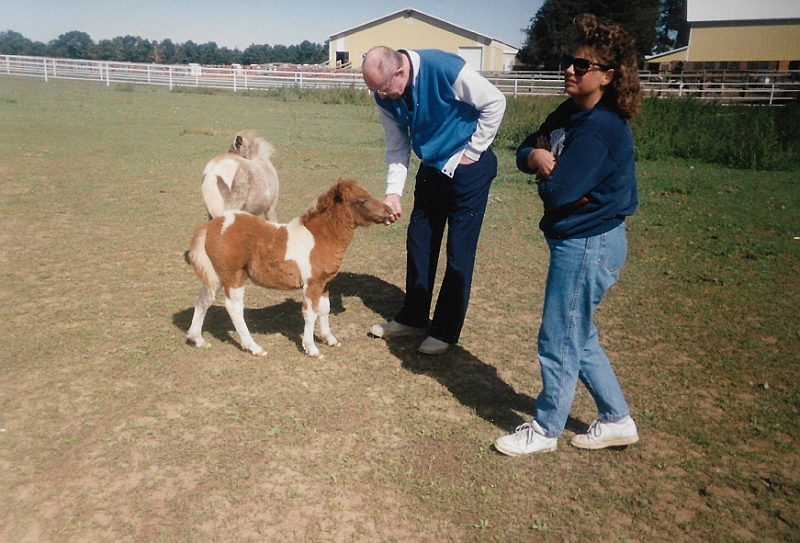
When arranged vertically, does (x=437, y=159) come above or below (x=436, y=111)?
below

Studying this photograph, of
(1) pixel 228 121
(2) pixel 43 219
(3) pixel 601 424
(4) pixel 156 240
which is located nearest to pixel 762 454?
(3) pixel 601 424

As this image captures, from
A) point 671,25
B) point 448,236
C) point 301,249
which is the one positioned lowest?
point 301,249

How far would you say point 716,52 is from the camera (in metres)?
37.9

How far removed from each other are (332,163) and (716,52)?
34.0 m

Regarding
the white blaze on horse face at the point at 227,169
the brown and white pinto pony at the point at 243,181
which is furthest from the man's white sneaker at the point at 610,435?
the white blaze on horse face at the point at 227,169

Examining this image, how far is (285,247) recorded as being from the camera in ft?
14.8

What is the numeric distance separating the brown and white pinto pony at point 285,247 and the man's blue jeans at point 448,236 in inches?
18.2

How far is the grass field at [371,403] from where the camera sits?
304 cm

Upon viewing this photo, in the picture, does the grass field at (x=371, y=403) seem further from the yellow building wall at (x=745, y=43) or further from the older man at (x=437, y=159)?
the yellow building wall at (x=745, y=43)

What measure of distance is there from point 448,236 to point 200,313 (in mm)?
1956

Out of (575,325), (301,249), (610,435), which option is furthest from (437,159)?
(610,435)

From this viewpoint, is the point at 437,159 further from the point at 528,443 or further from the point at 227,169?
the point at 227,169

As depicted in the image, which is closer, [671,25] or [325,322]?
[325,322]

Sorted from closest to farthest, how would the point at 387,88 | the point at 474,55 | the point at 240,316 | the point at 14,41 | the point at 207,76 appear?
1. the point at 387,88
2. the point at 240,316
3. the point at 14,41
4. the point at 207,76
5. the point at 474,55
